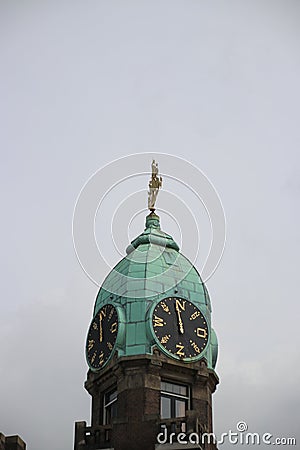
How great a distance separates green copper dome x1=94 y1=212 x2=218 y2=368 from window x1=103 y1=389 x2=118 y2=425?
7.50 ft

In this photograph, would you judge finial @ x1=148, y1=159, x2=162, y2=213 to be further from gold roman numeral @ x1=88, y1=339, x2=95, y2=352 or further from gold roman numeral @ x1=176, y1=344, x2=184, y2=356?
gold roman numeral @ x1=176, y1=344, x2=184, y2=356

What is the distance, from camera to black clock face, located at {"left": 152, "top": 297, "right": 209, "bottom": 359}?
191 feet

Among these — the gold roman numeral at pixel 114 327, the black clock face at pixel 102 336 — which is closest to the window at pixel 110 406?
the black clock face at pixel 102 336

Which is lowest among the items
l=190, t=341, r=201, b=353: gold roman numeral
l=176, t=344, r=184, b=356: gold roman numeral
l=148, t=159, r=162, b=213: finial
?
l=176, t=344, r=184, b=356: gold roman numeral

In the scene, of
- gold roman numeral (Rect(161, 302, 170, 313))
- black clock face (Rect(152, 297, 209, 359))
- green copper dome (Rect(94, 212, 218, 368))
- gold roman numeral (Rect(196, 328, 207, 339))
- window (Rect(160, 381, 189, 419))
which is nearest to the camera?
window (Rect(160, 381, 189, 419))

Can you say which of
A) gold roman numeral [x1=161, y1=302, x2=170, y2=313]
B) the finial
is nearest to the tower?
gold roman numeral [x1=161, y1=302, x2=170, y2=313]

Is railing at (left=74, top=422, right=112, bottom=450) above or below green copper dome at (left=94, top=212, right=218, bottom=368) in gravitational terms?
below

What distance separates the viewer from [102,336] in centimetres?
5975

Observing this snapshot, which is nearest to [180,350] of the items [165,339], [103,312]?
[165,339]

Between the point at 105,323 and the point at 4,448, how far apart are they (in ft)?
31.4

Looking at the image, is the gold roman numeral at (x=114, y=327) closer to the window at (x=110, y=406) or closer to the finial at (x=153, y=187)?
the window at (x=110, y=406)

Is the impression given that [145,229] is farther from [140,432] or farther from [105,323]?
[140,432]

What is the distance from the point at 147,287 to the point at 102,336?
131 inches

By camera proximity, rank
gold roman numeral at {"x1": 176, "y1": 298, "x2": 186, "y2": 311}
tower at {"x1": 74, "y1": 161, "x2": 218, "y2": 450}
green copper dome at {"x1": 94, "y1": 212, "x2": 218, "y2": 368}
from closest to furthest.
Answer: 1. tower at {"x1": 74, "y1": 161, "x2": 218, "y2": 450}
2. green copper dome at {"x1": 94, "y1": 212, "x2": 218, "y2": 368}
3. gold roman numeral at {"x1": 176, "y1": 298, "x2": 186, "y2": 311}
